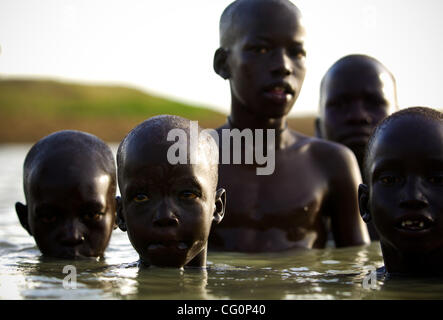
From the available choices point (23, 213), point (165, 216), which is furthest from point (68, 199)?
point (165, 216)

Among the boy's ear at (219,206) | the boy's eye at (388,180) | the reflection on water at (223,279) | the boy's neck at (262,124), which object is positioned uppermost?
the boy's neck at (262,124)

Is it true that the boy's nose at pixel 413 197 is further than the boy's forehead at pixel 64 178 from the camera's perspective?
No

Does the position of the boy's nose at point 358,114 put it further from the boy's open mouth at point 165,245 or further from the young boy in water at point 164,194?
the boy's open mouth at point 165,245

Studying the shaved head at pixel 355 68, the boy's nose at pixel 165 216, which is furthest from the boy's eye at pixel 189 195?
the shaved head at pixel 355 68

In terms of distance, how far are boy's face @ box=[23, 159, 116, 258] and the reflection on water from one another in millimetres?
151

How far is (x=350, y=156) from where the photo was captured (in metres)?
6.40

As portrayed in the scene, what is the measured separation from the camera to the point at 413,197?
399 centimetres

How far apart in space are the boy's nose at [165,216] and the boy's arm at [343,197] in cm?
230

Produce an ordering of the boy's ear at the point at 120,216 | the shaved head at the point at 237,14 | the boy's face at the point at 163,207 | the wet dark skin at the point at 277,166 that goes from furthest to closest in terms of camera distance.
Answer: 1. the shaved head at the point at 237,14
2. the wet dark skin at the point at 277,166
3. the boy's ear at the point at 120,216
4. the boy's face at the point at 163,207

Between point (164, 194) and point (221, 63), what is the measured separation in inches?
94.6

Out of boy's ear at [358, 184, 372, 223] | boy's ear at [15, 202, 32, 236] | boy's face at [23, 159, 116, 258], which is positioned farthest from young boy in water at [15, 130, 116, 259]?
boy's ear at [358, 184, 372, 223]

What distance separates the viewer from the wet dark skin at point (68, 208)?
536cm
